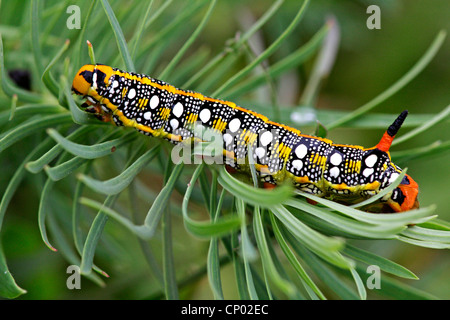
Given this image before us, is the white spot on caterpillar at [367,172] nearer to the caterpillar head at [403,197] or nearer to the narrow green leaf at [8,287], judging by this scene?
the caterpillar head at [403,197]

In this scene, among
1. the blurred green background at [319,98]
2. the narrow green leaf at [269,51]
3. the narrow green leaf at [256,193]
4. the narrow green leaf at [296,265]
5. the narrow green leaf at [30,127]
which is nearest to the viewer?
the narrow green leaf at [256,193]

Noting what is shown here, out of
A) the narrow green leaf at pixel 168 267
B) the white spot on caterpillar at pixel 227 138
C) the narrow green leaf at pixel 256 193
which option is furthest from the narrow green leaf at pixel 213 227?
the white spot on caterpillar at pixel 227 138

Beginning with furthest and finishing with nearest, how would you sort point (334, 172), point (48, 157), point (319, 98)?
1. point (319, 98)
2. point (334, 172)
3. point (48, 157)

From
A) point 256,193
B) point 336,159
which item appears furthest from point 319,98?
point 256,193

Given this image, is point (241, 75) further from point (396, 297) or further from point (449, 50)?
point (449, 50)

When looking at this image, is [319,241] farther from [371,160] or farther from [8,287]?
[8,287]

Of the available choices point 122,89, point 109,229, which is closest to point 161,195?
point 122,89

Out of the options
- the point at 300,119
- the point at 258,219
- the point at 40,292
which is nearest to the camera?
the point at 258,219
